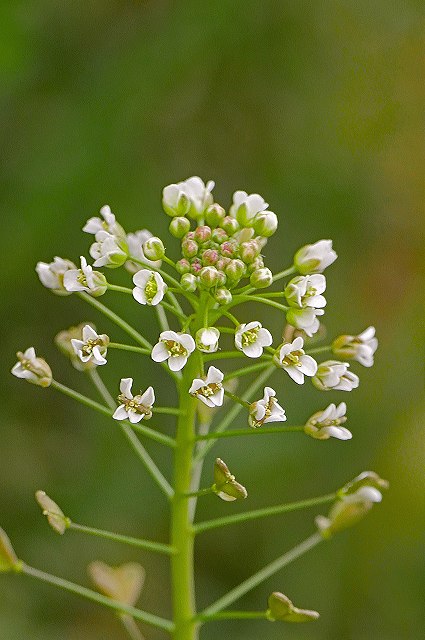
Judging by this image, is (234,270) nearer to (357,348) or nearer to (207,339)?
(207,339)

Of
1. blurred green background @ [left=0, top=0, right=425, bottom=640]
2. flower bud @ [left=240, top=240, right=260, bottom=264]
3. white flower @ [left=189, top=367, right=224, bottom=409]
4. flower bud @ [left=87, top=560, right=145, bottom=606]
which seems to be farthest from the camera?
blurred green background @ [left=0, top=0, right=425, bottom=640]

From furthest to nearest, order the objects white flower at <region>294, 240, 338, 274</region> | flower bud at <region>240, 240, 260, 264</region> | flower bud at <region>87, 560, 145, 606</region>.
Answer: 1. flower bud at <region>87, 560, 145, 606</region>
2. white flower at <region>294, 240, 338, 274</region>
3. flower bud at <region>240, 240, 260, 264</region>

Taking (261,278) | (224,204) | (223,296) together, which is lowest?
(223,296)

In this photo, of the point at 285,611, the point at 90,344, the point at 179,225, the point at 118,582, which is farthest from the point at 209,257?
the point at 118,582

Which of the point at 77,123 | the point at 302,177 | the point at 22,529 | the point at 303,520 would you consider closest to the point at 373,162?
the point at 302,177

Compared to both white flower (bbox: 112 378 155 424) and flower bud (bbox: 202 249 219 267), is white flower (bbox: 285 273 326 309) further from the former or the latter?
white flower (bbox: 112 378 155 424)

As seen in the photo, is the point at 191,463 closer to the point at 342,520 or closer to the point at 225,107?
the point at 342,520


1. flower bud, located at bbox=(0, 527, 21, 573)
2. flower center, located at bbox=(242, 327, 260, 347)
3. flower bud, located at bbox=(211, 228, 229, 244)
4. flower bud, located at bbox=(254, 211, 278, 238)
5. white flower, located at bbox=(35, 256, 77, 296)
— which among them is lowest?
flower bud, located at bbox=(0, 527, 21, 573)

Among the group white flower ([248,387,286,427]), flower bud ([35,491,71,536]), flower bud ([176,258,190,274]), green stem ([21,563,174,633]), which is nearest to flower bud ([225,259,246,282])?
flower bud ([176,258,190,274])
